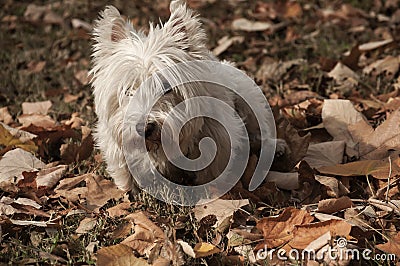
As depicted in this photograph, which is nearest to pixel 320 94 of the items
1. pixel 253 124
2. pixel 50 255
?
pixel 253 124

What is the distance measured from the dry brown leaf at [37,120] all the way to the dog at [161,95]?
83 cm

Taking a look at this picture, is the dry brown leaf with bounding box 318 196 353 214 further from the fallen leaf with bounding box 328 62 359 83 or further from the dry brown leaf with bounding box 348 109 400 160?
the fallen leaf with bounding box 328 62 359 83

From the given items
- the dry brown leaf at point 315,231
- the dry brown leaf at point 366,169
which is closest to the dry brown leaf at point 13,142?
the dry brown leaf at point 366,169

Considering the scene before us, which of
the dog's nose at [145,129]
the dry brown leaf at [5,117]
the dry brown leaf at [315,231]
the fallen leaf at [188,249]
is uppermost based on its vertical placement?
Result: the dog's nose at [145,129]

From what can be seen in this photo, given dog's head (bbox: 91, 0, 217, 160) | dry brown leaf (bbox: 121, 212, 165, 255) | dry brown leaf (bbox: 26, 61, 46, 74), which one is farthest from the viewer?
dry brown leaf (bbox: 26, 61, 46, 74)

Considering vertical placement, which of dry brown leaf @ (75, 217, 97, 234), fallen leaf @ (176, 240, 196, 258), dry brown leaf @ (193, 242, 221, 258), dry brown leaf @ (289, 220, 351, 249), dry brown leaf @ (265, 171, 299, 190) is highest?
dry brown leaf @ (289, 220, 351, 249)

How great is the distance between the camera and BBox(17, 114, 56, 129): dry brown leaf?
4125mm

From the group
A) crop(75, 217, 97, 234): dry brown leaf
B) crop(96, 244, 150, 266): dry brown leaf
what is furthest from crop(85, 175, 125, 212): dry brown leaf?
crop(96, 244, 150, 266): dry brown leaf

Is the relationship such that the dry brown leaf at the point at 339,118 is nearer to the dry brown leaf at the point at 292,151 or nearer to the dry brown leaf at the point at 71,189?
the dry brown leaf at the point at 292,151

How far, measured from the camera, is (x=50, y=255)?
8.41 feet

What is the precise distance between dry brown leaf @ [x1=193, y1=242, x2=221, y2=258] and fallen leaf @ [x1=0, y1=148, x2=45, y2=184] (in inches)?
50.3

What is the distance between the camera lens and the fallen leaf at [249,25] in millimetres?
6090

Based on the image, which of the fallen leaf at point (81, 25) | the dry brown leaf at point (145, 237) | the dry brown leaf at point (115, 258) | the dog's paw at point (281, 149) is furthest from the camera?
the fallen leaf at point (81, 25)

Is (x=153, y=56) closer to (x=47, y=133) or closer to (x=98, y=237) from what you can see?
(x=98, y=237)
